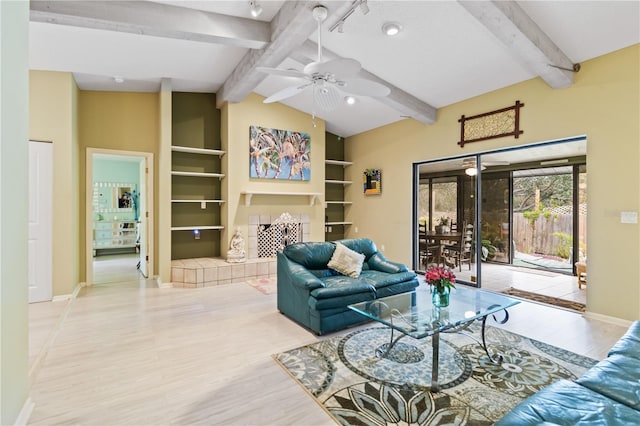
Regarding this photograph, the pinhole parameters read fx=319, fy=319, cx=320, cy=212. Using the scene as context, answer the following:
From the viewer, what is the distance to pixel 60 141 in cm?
447

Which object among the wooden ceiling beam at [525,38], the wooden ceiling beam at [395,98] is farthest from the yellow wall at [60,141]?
the wooden ceiling beam at [525,38]

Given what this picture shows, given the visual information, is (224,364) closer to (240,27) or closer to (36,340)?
(36,340)

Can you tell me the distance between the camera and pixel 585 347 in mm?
3059

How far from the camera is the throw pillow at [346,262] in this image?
404 centimetres

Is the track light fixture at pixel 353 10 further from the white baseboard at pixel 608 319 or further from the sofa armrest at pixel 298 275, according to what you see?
the white baseboard at pixel 608 319

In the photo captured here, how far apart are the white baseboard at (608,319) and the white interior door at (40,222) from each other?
279 inches

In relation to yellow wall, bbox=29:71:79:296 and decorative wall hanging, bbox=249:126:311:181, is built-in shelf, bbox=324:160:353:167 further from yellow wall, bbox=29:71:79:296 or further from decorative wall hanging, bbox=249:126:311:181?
yellow wall, bbox=29:71:79:296

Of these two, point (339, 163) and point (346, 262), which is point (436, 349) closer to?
point (346, 262)

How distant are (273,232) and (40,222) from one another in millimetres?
3586

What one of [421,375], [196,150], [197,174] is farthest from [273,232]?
[421,375]

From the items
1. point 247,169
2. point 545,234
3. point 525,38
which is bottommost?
point 545,234

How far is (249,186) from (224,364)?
3.91 meters

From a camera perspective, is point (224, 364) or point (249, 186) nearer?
point (224, 364)

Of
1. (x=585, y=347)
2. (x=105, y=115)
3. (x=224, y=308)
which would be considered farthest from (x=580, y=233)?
(x=105, y=115)
